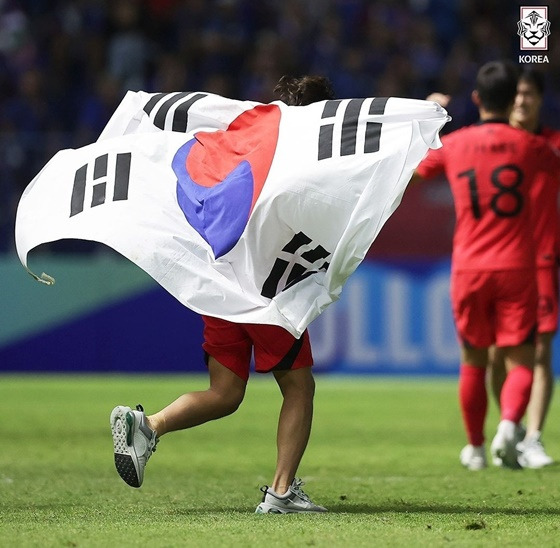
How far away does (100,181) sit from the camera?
6.43 metres

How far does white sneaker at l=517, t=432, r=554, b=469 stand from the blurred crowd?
29.6ft

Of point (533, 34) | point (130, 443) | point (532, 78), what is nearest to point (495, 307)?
point (532, 78)

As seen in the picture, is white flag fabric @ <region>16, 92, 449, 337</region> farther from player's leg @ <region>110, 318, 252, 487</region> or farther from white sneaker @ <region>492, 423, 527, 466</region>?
white sneaker @ <region>492, 423, 527, 466</region>

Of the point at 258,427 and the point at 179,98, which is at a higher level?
the point at 179,98

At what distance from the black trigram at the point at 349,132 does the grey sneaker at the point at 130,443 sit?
146 cm

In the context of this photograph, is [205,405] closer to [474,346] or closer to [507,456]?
[507,456]

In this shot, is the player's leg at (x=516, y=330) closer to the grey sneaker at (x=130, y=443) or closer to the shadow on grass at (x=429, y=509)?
Result: the shadow on grass at (x=429, y=509)

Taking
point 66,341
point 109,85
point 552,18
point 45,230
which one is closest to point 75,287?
point 66,341

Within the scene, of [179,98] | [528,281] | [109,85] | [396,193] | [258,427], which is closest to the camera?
[396,193]

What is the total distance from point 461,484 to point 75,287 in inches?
371

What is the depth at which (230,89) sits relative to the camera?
60.2 feet

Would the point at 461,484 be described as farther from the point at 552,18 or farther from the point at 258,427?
the point at 552,18

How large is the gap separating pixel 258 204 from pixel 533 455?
3.40 m

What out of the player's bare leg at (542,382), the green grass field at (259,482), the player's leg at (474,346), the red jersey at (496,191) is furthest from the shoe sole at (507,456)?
the red jersey at (496,191)
